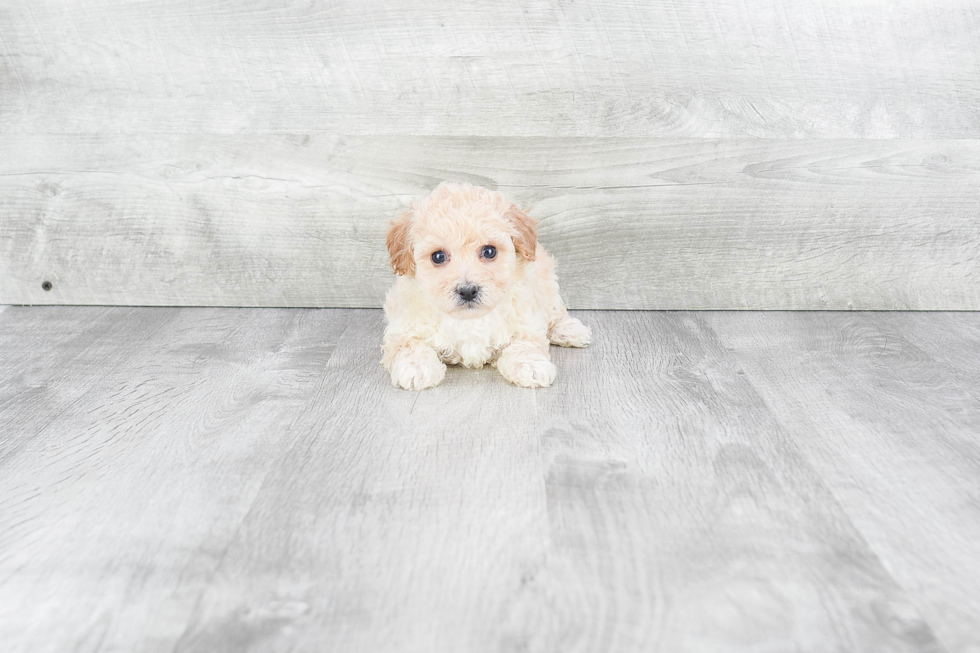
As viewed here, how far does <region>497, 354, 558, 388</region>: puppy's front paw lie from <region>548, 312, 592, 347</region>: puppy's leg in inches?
8.0

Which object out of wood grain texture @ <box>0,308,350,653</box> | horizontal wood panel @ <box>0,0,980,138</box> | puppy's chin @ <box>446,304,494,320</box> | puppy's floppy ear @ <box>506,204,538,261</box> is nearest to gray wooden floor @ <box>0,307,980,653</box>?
wood grain texture @ <box>0,308,350,653</box>

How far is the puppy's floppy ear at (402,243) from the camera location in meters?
1.45

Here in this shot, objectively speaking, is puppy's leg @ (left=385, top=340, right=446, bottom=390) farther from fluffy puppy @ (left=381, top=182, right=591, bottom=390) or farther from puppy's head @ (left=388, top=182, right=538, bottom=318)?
puppy's head @ (left=388, top=182, right=538, bottom=318)

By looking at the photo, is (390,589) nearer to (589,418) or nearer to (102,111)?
(589,418)

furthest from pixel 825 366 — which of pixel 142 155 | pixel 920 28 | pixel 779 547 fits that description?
pixel 142 155

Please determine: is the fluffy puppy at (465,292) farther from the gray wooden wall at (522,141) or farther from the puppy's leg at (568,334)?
the gray wooden wall at (522,141)

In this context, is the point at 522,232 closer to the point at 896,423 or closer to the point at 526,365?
the point at 526,365

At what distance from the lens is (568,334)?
5.56ft

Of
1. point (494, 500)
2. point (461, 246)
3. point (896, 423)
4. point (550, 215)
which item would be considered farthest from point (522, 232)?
point (896, 423)

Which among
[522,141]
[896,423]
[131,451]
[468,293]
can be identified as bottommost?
[896,423]

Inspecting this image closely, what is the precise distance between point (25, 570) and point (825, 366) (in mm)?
1405

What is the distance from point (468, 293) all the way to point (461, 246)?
89 mm

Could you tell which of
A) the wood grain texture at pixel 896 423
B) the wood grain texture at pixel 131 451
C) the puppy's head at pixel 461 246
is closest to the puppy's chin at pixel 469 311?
the puppy's head at pixel 461 246

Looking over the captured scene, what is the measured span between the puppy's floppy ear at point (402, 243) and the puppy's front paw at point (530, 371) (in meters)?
0.26
